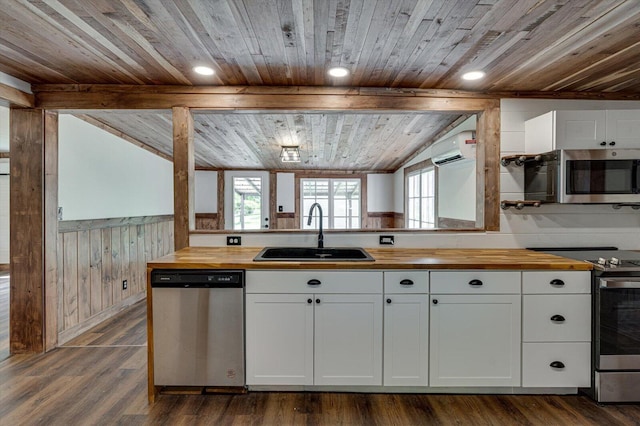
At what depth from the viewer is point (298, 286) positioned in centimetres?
222

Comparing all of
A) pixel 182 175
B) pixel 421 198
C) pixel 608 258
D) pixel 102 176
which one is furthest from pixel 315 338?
pixel 421 198

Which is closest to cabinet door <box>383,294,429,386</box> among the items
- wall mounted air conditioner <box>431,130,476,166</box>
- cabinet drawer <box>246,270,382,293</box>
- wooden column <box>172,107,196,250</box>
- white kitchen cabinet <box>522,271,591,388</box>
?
cabinet drawer <box>246,270,382,293</box>

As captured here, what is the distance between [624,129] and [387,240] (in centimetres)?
190

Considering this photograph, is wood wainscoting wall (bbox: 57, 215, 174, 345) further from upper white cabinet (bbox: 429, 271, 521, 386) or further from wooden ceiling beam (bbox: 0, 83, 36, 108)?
upper white cabinet (bbox: 429, 271, 521, 386)

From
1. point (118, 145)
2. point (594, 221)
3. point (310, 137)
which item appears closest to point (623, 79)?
point (594, 221)

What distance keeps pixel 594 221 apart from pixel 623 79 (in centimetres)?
112

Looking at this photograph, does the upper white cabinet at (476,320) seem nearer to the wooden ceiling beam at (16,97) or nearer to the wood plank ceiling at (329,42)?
the wood plank ceiling at (329,42)

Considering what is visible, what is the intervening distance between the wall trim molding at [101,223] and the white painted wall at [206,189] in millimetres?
1931

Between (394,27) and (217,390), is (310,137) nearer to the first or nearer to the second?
(394,27)

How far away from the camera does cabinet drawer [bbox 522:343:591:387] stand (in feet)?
7.23

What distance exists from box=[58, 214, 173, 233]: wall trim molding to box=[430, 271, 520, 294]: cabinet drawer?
126 inches

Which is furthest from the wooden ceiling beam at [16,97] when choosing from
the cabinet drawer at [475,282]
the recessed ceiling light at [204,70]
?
the cabinet drawer at [475,282]

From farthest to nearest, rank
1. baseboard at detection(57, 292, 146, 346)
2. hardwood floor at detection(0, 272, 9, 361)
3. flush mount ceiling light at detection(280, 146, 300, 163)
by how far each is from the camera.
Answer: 1. flush mount ceiling light at detection(280, 146, 300, 163)
2. baseboard at detection(57, 292, 146, 346)
3. hardwood floor at detection(0, 272, 9, 361)

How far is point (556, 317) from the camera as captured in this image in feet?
7.22
